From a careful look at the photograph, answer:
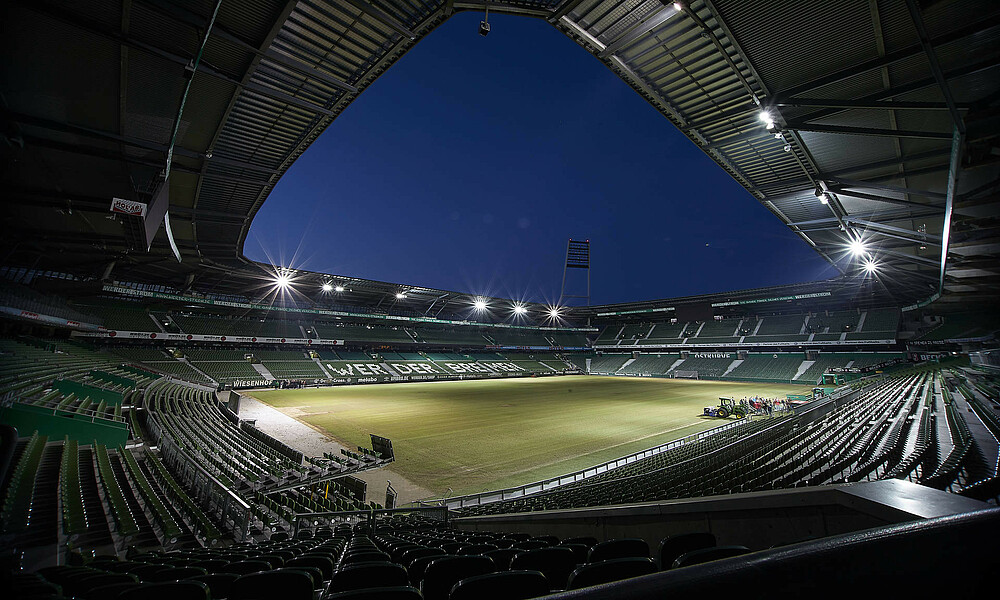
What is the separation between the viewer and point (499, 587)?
5.22 feet

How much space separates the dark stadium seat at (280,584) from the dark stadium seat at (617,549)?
64.6 inches

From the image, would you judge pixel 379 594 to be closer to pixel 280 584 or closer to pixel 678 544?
pixel 280 584

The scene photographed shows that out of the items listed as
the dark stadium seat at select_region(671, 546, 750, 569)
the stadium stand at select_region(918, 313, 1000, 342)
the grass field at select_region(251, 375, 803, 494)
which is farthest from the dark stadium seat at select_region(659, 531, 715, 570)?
the stadium stand at select_region(918, 313, 1000, 342)

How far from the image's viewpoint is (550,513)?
6.08 m

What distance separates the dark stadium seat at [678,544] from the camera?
2.32m

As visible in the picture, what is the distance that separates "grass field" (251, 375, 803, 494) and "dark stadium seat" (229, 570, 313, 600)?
11234 mm

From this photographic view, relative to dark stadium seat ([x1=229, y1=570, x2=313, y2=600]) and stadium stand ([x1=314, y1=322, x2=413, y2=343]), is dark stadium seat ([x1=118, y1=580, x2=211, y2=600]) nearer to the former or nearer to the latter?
dark stadium seat ([x1=229, y1=570, x2=313, y2=600])

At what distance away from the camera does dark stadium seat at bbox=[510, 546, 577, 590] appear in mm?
2441

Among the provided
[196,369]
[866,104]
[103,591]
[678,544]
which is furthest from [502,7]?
[196,369]

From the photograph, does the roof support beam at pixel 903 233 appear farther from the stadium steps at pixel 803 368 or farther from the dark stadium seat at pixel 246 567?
the stadium steps at pixel 803 368

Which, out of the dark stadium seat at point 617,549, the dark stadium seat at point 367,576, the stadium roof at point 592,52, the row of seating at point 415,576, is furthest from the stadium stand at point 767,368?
the dark stadium seat at point 367,576

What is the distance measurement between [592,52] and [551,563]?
37.9 ft

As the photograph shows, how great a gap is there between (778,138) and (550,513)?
43.5ft

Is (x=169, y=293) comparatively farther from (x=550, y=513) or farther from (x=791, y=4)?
(x=791, y=4)
